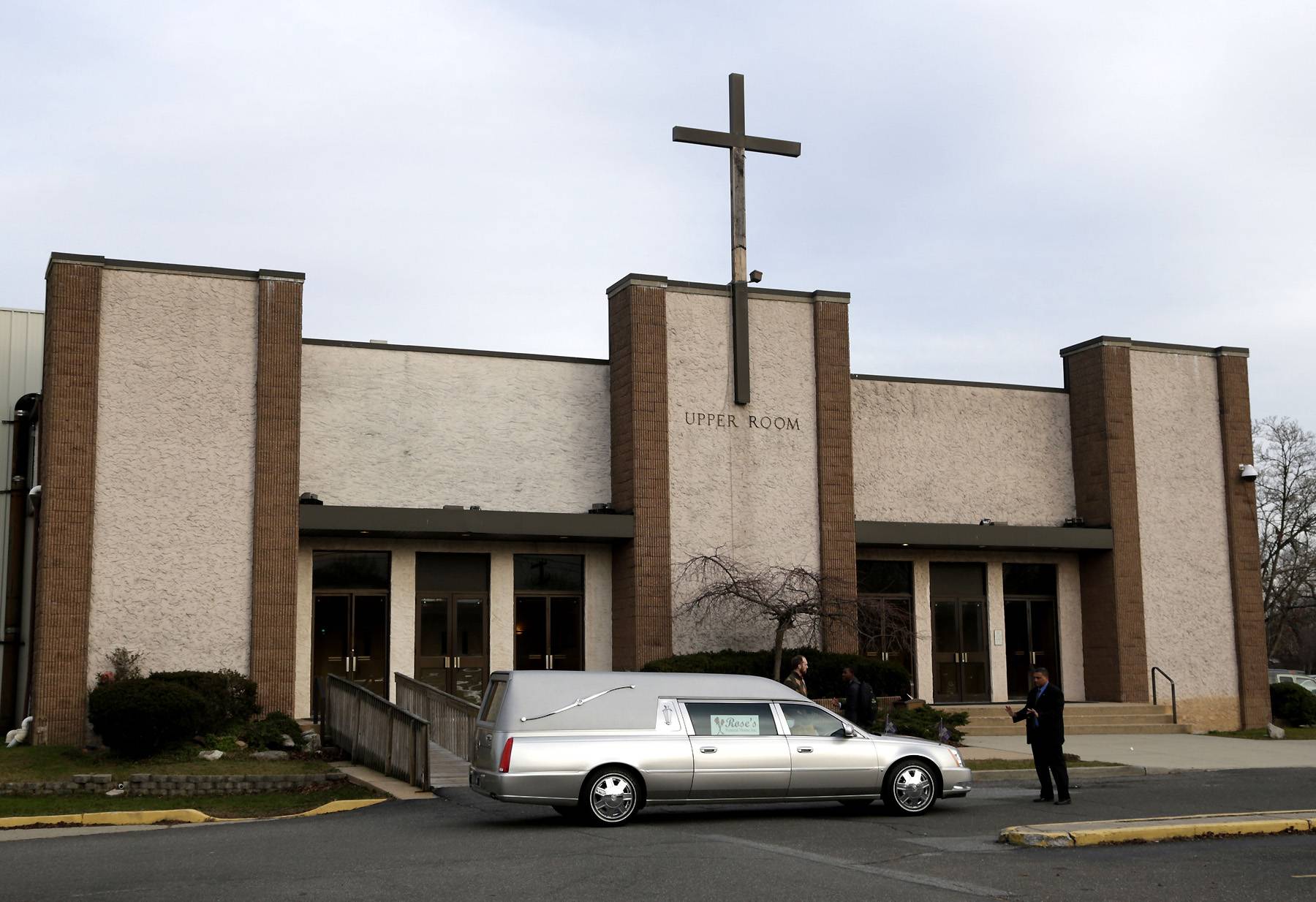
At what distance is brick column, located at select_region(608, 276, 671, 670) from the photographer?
25766mm

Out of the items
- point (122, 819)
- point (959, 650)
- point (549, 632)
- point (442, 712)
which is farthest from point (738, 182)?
point (122, 819)

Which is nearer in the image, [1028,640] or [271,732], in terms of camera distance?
[271,732]

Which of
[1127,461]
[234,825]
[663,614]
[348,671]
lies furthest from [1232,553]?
[234,825]

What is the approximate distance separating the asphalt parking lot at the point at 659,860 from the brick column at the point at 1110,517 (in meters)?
13.7

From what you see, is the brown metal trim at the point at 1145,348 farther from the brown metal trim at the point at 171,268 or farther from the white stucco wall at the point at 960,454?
the brown metal trim at the point at 171,268

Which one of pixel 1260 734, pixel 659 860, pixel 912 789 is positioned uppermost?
pixel 912 789

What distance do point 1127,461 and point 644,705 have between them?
62.3ft

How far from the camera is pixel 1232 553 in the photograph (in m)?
30.8

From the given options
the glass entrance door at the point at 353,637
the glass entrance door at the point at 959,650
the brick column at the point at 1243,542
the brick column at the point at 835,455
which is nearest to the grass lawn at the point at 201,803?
the glass entrance door at the point at 353,637

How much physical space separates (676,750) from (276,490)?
38.6ft

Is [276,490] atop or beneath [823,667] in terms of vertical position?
atop

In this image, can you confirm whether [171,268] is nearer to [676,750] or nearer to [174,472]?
[174,472]

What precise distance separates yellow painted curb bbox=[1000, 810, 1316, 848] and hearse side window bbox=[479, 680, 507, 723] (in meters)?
5.39

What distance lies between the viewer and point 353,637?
25.5 metres
